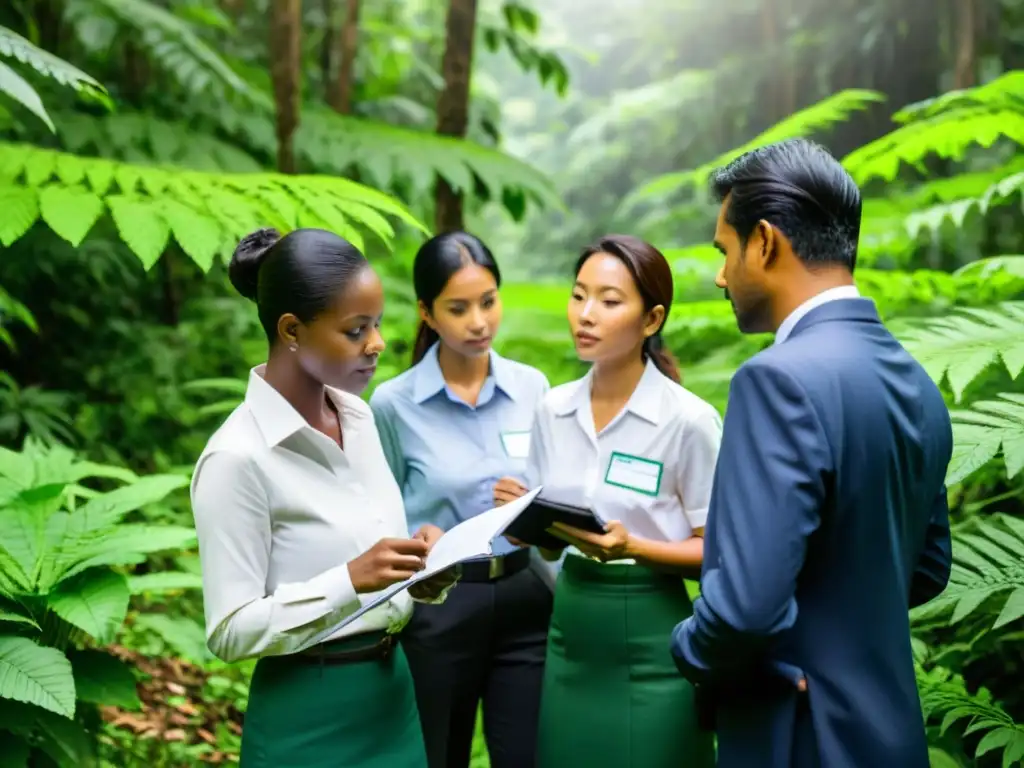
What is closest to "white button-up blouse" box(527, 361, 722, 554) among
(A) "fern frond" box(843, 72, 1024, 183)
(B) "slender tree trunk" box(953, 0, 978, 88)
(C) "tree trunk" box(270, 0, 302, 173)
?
(A) "fern frond" box(843, 72, 1024, 183)

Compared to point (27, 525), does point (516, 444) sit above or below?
above

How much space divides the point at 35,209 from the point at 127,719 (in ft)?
6.32

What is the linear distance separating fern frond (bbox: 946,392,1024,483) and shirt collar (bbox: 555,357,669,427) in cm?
64

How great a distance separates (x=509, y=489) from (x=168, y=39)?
8.83ft

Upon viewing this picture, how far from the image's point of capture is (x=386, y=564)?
5.06 feet

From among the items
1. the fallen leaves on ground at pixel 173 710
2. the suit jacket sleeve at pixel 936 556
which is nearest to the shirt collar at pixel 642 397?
the suit jacket sleeve at pixel 936 556

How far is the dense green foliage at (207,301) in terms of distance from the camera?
2.33 meters

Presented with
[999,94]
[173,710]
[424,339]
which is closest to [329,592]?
[424,339]

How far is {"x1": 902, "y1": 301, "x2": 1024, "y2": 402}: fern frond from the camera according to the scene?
217 cm

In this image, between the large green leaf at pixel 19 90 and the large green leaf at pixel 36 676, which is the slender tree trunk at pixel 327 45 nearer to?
the large green leaf at pixel 19 90

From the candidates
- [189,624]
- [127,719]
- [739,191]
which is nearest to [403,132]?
[189,624]

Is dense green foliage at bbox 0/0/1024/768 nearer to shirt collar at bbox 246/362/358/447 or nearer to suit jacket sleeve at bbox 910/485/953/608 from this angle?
suit jacket sleeve at bbox 910/485/953/608

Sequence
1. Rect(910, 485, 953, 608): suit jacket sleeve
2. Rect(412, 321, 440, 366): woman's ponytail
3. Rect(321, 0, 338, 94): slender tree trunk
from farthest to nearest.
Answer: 1. Rect(321, 0, 338, 94): slender tree trunk
2. Rect(412, 321, 440, 366): woman's ponytail
3. Rect(910, 485, 953, 608): suit jacket sleeve

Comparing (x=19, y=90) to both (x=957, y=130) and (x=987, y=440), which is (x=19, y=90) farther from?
(x=957, y=130)
